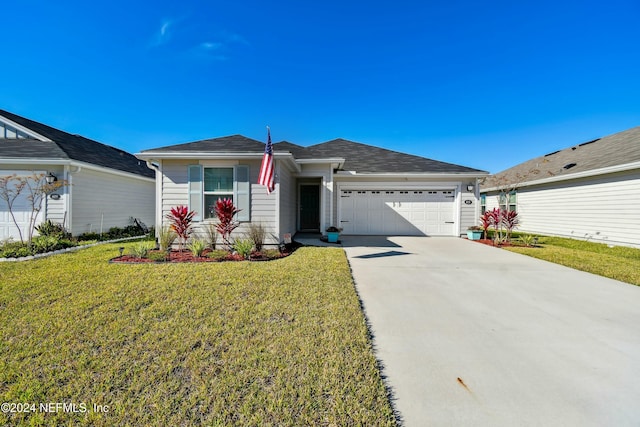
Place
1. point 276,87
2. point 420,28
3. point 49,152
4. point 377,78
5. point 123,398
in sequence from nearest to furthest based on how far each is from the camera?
1. point 123,398
2. point 49,152
3. point 420,28
4. point 377,78
5. point 276,87

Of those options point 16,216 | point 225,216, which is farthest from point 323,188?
point 16,216

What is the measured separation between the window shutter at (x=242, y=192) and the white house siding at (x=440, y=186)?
14.8 ft

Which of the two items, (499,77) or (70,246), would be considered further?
(499,77)

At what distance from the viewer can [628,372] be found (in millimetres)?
2076

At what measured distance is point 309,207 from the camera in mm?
11453

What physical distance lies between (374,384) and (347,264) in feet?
11.9

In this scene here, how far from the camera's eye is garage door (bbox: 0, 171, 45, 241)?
25.5ft

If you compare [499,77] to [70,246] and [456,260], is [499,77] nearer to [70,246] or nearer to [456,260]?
[456,260]

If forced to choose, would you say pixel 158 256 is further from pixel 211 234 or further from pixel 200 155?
pixel 200 155

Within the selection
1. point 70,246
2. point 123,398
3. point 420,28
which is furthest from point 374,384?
point 420,28

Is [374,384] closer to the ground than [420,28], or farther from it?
closer to the ground

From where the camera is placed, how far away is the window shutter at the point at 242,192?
22.4 ft

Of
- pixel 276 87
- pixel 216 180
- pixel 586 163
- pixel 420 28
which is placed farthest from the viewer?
pixel 276 87

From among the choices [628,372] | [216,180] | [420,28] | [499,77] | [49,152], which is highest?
[420,28]
